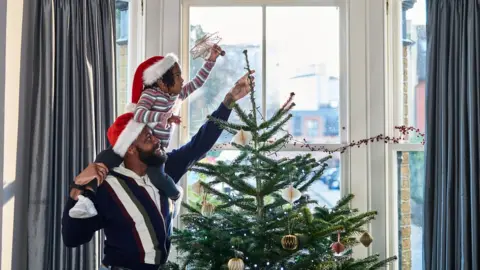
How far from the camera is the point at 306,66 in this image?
9.02ft

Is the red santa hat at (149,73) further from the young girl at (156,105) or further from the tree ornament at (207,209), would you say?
the tree ornament at (207,209)

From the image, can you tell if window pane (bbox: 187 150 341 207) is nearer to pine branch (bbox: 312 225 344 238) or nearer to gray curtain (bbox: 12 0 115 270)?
gray curtain (bbox: 12 0 115 270)

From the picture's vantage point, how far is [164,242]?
6.63 feet

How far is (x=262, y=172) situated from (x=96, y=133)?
830mm

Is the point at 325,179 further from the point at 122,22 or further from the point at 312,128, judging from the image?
the point at 122,22

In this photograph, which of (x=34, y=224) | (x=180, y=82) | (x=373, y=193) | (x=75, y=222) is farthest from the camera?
(x=373, y=193)

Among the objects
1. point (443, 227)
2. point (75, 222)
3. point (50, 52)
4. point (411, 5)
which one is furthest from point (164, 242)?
point (411, 5)

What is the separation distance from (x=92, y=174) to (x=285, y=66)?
1.23 metres

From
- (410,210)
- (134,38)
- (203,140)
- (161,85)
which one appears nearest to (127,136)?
(161,85)

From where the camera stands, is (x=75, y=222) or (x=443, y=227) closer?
(x=75, y=222)

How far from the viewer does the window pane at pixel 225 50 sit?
107 inches

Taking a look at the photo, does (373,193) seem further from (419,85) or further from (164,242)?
(164,242)

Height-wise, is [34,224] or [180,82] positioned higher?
[180,82]

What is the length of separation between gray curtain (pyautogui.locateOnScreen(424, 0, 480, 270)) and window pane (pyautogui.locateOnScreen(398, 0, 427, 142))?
27 centimetres
